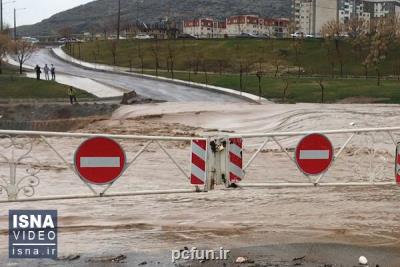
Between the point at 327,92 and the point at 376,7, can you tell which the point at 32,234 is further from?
the point at 376,7

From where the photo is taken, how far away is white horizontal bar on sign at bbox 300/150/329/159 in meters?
7.94

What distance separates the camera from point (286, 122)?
74.4 feet

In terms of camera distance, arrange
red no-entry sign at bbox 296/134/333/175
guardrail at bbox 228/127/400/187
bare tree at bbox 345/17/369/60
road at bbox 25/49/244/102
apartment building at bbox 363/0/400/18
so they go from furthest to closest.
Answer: apartment building at bbox 363/0/400/18, bare tree at bbox 345/17/369/60, road at bbox 25/49/244/102, guardrail at bbox 228/127/400/187, red no-entry sign at bbox 296/134/333/175

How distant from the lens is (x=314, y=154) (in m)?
7.96

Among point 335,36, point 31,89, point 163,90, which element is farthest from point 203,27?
point 31,89

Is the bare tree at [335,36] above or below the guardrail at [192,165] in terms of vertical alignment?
above

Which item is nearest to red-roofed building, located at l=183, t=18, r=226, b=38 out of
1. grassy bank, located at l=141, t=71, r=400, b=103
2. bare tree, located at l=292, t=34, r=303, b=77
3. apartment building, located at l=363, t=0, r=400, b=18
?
apartment building, located at l=363, t=0, r=400, b=18

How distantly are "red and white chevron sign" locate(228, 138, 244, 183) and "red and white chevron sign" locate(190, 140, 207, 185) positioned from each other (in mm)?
349

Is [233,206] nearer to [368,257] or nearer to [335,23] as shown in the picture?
[368,257]

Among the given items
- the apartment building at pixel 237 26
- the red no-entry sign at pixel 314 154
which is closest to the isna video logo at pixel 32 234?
the red no-entry sign at pixel 314 154

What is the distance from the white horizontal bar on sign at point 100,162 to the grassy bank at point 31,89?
3011cm

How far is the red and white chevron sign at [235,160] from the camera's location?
7.60 m

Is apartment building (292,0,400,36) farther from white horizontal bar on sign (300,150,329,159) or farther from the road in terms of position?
white horizontal bar on sign (300,150,329,159)

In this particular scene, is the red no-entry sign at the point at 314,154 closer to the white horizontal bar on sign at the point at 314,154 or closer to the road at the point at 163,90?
the white horizontal bar on sign at the point at 314,154
